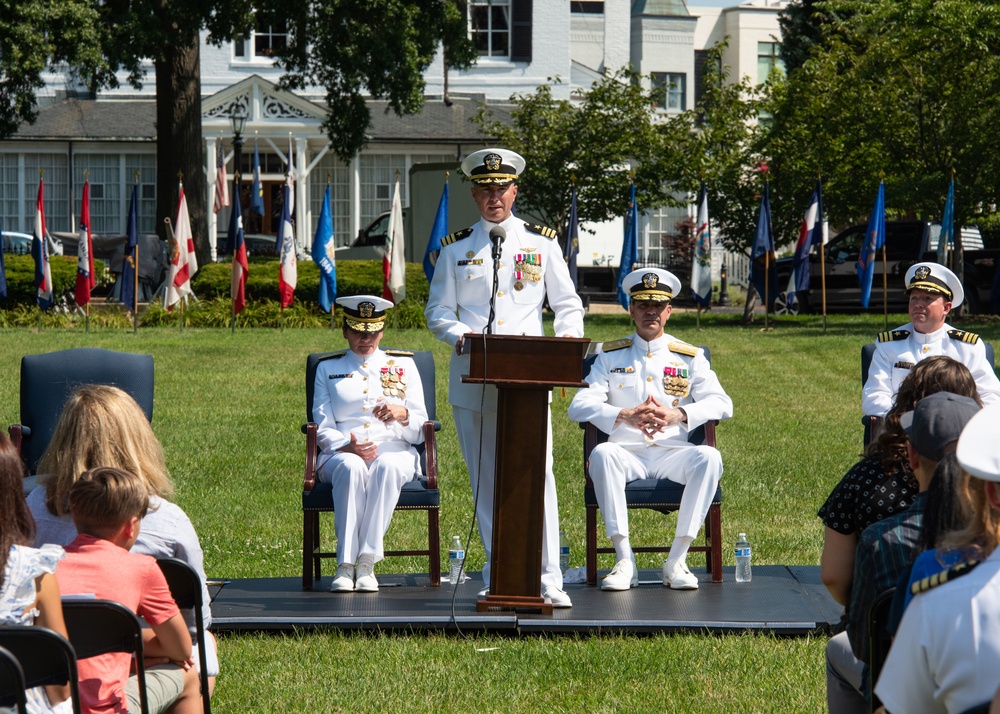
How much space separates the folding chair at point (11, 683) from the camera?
9.78 ft

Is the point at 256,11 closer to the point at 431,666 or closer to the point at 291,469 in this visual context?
the point at 291,469

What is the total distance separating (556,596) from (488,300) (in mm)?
1486

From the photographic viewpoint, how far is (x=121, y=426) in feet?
14.2

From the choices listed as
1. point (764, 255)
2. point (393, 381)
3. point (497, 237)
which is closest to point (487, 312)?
point (497, 237)

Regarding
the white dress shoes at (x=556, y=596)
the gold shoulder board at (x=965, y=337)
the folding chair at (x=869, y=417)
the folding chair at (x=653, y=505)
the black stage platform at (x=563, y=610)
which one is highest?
the gold shoulder board at (x=965, y=337)

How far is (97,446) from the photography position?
4.27 m

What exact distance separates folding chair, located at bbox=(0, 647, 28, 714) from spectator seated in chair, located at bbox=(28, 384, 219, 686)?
3.68ft

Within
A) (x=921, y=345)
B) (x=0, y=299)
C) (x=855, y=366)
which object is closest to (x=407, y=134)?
(x=0, y=299)

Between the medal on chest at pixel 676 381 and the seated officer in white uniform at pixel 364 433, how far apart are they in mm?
1362

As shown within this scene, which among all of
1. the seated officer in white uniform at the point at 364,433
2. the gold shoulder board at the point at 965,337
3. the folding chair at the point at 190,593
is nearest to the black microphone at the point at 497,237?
the seated officer in white uniform at the point at 364,433

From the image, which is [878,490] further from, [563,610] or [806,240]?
[806,240]

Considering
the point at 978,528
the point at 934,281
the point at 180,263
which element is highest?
the point at 180,263

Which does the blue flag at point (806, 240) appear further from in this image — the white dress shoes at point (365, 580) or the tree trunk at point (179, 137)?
the white dress shoes at point (365, 580)

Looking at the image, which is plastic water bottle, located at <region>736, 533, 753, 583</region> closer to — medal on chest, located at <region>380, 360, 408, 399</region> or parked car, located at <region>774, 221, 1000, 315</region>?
medal on chest, located at <region>380, 360, 408, 399</region>
